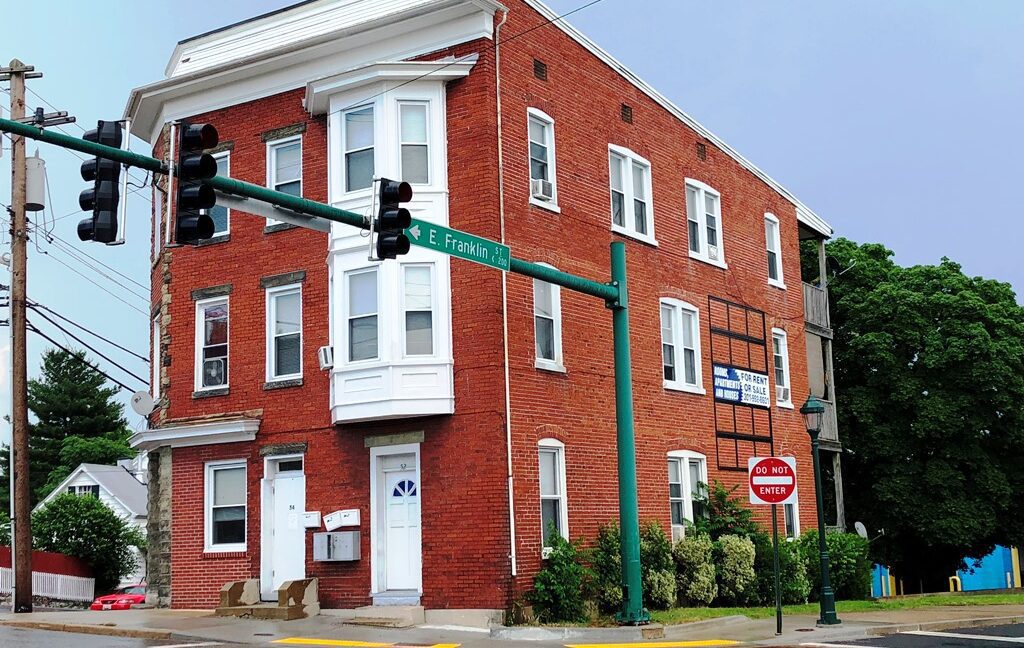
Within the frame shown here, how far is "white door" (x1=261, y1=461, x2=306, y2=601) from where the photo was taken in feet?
73.2

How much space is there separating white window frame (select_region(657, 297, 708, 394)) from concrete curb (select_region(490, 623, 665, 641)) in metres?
8.51

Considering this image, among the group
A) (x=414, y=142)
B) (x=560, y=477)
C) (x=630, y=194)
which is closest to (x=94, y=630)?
(x=560, y=477)

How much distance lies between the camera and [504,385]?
68.0 feet

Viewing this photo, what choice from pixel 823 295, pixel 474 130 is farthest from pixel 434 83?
pixel 823 295

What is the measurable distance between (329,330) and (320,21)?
21.1ft

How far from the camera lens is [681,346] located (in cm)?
2683

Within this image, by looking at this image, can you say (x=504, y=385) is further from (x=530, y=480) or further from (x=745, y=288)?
(x=745, y=288)

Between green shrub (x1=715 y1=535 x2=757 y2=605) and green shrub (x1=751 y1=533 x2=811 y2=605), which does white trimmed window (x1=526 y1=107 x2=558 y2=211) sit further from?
green shrub (x1=751 y1=533 x2=811 y2=605)

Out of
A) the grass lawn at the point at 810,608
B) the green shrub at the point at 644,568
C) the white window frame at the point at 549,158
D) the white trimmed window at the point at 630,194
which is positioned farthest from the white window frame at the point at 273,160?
the grass lawn at the point at 810,608

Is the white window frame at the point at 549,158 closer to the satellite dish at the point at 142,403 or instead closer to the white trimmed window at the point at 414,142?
the white trimmed window at the point at 414,142

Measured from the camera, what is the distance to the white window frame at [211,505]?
75.4 feet

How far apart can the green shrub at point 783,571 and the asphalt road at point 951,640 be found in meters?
5.92

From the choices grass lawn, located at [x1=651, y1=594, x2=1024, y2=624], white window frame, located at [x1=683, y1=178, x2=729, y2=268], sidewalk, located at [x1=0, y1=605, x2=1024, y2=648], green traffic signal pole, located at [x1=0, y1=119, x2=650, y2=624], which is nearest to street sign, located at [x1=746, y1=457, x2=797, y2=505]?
green traffic signal pole, located at [x1=0, y1=119, x2=650, y2=624]

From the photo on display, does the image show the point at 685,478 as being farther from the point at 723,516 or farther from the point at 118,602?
the point at 118,602
